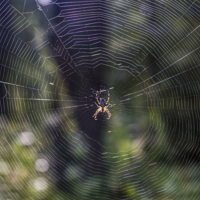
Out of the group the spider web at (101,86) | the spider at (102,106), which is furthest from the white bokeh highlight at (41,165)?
the spider at (102,106)

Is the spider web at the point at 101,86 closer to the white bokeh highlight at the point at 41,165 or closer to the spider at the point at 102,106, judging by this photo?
the white bokeh highlight at the point at 41,165

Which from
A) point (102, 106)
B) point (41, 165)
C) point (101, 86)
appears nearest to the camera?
point (41, 165)

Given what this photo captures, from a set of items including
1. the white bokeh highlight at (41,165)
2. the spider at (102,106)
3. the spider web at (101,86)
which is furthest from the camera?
the spider at (102,106)

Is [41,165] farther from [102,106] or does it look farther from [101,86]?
[102,106]

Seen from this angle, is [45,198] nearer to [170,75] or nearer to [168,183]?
[168,183]

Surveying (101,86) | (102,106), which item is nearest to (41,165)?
(101,86)

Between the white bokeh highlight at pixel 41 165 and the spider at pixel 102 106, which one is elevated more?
the spider at pixel 102 106

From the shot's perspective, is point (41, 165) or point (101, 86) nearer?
point (41, 165)

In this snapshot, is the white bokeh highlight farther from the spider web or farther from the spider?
the spider

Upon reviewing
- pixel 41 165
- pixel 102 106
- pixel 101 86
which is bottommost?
pixel 41 165
